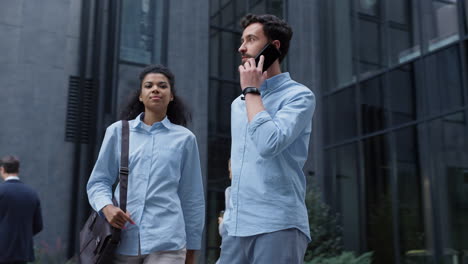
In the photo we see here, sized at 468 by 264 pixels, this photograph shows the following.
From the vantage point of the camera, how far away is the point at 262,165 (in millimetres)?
2586

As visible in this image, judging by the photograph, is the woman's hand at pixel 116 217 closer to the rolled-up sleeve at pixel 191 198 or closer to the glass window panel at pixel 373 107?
the rolled-up sleeve at pixel 191 198

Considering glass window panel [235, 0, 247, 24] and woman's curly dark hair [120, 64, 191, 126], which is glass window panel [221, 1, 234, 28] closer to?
glass window panel [235, 0, 247, 24]

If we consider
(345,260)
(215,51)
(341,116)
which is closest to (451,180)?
(345,260)

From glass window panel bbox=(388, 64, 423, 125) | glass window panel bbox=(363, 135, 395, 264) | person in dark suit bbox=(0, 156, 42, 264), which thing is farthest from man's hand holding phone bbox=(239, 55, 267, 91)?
glass window panel bbox=(363, 135, 395, 264)

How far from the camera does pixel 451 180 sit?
12031 millimetres

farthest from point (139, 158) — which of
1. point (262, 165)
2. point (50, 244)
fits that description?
point (50, 244)

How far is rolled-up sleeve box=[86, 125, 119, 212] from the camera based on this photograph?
3.43 m

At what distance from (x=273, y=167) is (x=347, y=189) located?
42.4 ft

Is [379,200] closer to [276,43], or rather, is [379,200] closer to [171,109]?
[171,109]

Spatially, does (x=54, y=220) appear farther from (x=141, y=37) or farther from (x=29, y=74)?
(x=141, y=37)

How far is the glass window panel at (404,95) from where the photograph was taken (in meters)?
13.1

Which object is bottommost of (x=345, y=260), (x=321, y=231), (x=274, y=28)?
(x=345, y=260)

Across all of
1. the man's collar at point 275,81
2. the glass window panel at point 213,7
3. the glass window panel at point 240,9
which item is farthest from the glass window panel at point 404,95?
the man's collar at point 275,81

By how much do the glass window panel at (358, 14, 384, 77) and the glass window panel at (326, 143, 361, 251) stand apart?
2.05 metres
